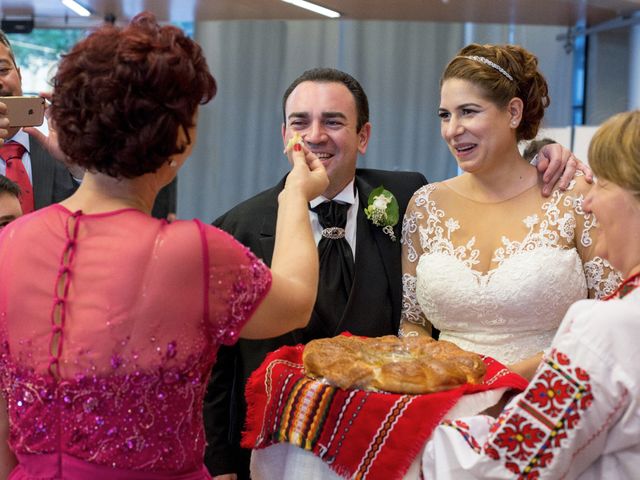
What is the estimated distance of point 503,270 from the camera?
2984 millimetres

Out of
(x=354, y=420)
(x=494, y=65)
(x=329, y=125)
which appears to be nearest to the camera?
(x=354, y=420)

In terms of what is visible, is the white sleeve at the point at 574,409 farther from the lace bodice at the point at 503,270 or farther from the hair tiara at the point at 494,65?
the hair tiara at the point at 494,65

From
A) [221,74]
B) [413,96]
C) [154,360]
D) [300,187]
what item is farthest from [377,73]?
[154,360]

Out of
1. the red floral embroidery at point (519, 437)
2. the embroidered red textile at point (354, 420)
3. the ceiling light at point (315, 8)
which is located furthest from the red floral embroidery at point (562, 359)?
the ceiling light at point (315, 8)

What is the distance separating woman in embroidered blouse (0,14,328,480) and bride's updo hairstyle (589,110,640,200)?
75 cm

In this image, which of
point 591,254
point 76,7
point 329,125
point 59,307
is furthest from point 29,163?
point 76,7

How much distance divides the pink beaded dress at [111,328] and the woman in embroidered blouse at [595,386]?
0.61 metres

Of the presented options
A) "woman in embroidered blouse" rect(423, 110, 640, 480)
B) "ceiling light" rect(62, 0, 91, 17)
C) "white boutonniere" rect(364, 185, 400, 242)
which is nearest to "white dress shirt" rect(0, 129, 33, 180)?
"white boutonniere" rect(364, 185, 400, 242)

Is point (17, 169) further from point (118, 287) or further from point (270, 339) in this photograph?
point (118, 287)

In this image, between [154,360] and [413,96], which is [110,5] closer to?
[413,96]

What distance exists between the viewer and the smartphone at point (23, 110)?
298cm

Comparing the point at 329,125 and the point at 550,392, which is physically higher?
the point at 329,125

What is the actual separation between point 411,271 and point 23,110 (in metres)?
1.39

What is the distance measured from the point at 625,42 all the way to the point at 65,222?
6625 mm
